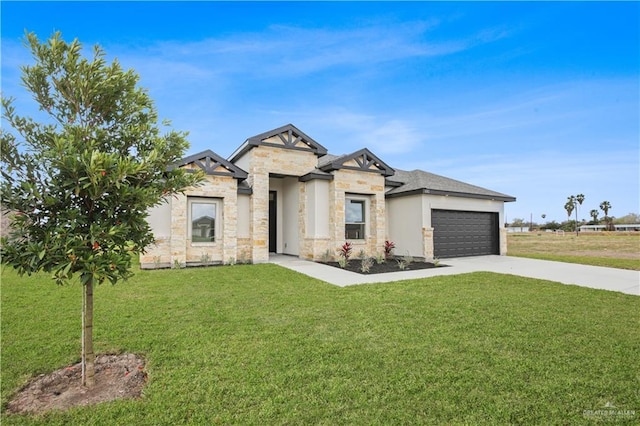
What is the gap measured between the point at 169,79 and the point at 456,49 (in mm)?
12813

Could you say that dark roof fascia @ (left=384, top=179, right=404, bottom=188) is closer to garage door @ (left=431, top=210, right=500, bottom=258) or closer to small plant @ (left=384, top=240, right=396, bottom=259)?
garage door @ (left=431, top=210, right=500, bottom=258)

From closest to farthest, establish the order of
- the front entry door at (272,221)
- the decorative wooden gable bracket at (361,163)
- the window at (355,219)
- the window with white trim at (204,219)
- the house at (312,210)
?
the house at (312,210) → the window with white trim at (204,219) → the decorative wooden gable bracket at (361,163) → the window at (355,219) → the front entry door at (272,221)

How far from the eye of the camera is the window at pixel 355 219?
48.9ft

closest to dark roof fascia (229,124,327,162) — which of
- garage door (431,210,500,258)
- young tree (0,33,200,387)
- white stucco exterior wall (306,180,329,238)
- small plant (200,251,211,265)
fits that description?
white stucco exterior wall (306,180,329,238)

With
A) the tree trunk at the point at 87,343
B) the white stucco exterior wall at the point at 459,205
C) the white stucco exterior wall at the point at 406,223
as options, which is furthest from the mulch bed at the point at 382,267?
the tree trunk at the point at 87,343

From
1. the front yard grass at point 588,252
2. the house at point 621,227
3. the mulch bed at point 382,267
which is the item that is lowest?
the front yard grass at point 588,252

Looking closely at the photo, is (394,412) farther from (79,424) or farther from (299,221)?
(299,221)

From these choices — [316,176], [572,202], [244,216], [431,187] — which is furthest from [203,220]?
[572,202]

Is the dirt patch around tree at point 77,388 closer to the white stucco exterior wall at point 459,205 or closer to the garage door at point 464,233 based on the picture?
the white stucco exterior wall at point 459,205

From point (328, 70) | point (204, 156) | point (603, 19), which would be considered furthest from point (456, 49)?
point (204, 156)

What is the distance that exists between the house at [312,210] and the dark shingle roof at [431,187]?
7 centimetres

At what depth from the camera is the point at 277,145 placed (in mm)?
14188

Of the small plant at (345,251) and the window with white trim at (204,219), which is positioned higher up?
the window with white trim at (204,219)

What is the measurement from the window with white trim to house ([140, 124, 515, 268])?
0.13 feet
